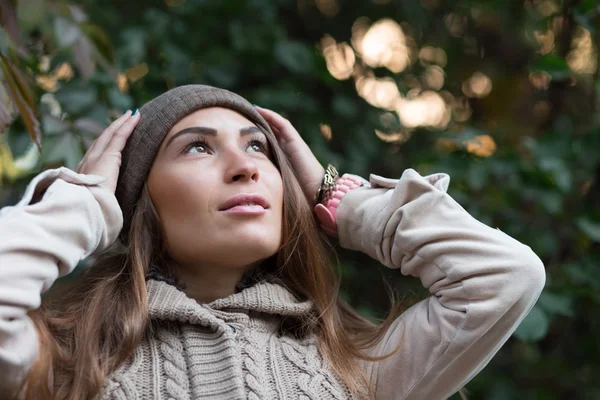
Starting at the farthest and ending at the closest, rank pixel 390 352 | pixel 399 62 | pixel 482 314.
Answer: pixel 399 62 → pixel 390 352 → pixel 482 314

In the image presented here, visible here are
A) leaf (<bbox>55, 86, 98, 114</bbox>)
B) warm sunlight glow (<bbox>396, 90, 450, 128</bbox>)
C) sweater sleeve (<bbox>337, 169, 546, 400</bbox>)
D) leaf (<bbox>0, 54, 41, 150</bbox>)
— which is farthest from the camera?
warm sunlight glow (<bbox>396, 90, 450, 128</bbox>)

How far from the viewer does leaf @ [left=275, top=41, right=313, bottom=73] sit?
2.46 metres

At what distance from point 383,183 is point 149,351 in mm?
683

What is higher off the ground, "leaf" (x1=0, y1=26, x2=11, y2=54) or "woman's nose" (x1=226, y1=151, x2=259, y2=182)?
"leaf" (x1=0, y1=26, x2=11, y2=54)

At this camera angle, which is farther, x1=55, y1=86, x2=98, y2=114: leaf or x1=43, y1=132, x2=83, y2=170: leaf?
x1=55, y1=86, x2=98, y2=114: leaf

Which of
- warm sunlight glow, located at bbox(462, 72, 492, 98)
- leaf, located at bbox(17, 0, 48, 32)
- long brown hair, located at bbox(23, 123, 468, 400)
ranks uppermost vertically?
leaf, located at bbox(17, 0, 48, 32)

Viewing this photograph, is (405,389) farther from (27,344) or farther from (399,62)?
(399,62)

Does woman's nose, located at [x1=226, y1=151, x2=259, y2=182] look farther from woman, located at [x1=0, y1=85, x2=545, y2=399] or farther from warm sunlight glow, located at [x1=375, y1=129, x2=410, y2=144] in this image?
warm sunlight glow, located at [x1=375, y1=129, x2=410, y2=144]

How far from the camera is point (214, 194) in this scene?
1.63 meters

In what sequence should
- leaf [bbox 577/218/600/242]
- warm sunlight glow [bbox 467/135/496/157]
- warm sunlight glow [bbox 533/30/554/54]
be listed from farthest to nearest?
1. warm sunlight glow [bbox 533/30/554/54]
2. warm sunlight glow [bbox 467/135/496/157]
3. leaf [bbox 577/218/600/242]

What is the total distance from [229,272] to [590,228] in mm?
1159

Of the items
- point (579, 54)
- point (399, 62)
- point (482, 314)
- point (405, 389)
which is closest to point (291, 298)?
point (405, 389)

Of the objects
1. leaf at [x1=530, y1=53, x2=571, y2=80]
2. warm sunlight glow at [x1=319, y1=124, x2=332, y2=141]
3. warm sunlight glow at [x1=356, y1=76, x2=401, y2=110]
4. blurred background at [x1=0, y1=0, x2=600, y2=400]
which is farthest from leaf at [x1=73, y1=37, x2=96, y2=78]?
leaf at [x1=530, y1=53, x2=571, y2=80]

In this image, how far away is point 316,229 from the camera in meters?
1.87
